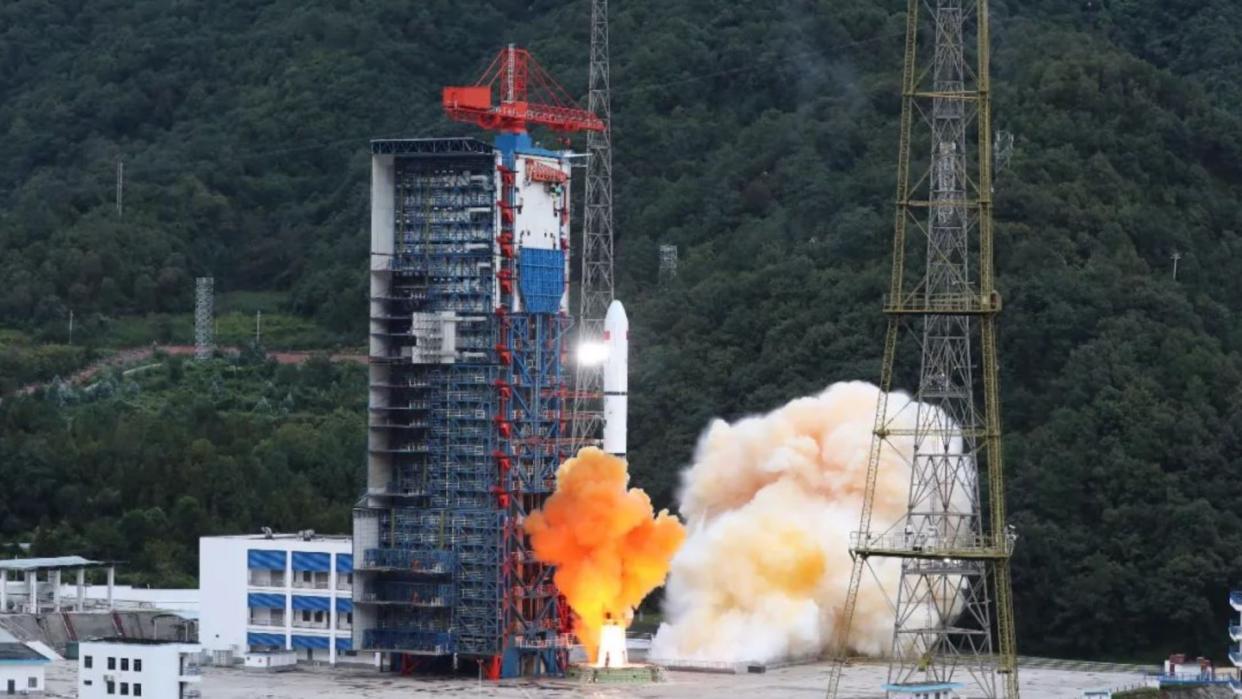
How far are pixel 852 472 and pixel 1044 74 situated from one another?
34126 mm

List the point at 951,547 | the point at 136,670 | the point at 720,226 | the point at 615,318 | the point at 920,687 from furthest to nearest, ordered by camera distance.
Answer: the point at 720,226 < the point at 615,318 < the point at 136,670 < the point at 951,547 < the point at 920,687

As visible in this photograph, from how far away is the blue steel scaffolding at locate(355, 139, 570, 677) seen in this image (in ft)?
272

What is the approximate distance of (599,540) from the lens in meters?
81.9

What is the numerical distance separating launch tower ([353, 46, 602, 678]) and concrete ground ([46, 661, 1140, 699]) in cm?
179

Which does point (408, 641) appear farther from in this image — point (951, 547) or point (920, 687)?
point (951, 547)

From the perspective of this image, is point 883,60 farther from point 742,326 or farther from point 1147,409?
point 1147,409

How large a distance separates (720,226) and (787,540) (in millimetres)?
40948

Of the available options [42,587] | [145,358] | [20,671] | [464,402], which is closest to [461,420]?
[464,402]

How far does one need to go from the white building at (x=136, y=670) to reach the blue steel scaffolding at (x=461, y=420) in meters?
11.2

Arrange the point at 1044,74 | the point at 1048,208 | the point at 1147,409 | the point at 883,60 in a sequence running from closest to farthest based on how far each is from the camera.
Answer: the point at 1147,409
the point at 1048,208
the point at 1044,74
the point at 883,60

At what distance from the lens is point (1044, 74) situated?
119 meters

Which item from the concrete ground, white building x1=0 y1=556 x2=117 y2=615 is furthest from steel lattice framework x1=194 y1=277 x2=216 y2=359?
the concrete ground

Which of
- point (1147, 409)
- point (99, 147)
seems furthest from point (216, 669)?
point (99, 147)

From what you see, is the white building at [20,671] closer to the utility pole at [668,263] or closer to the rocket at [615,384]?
the rocket at [615,384]
